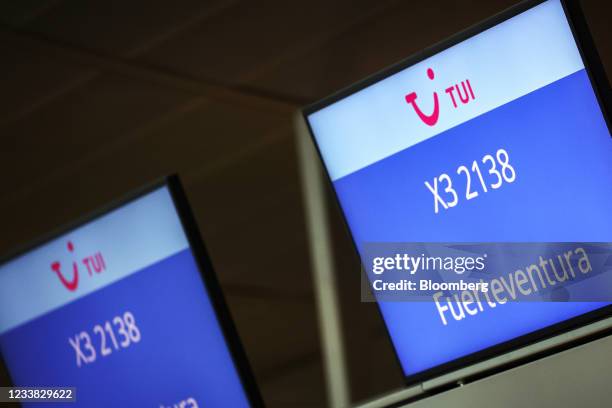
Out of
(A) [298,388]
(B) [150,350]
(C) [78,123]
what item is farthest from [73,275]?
(A) [298,388]

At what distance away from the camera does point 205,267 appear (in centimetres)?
338

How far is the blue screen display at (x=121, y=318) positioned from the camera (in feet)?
11.0

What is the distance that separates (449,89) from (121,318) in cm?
146

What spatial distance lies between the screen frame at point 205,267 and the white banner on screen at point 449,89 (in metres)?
0.60

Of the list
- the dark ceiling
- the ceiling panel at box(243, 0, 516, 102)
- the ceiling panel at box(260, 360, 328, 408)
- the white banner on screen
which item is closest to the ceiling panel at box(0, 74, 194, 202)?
the dark ceiling

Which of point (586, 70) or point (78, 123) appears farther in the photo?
point (78, 123)

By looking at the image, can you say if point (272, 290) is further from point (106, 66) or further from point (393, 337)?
point (393, 337)

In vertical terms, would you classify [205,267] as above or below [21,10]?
below

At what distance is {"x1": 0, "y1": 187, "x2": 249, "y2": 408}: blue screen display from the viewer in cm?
336

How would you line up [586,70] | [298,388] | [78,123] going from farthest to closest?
1. [298,388]
2. [78,123]
3. [586,70]

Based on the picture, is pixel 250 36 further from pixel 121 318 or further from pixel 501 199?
pixel 501 199

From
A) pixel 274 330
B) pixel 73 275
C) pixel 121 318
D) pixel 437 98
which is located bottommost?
pixel 274 330

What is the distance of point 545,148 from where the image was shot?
286 centimetres

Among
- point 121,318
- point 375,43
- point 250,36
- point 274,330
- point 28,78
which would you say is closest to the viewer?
point 121,318
